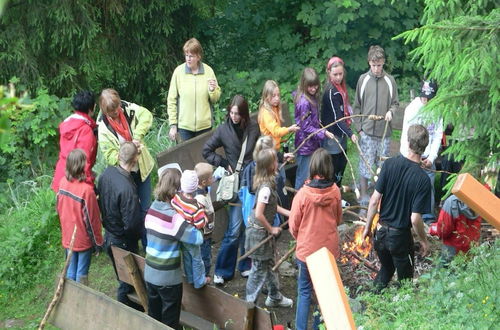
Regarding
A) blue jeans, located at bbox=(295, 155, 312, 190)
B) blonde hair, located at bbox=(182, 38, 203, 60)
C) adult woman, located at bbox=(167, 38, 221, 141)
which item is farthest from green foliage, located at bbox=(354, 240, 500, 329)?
blonde hair, located at bbox=(182, 38, 203, 60)

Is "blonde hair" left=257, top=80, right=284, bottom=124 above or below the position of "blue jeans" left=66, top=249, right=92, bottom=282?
above

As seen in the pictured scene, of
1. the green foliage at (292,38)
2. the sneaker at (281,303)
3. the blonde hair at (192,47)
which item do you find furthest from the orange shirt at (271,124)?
the green foliage at (292,38)

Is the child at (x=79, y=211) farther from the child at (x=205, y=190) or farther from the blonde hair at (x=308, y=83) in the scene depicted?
the blonde hair at (x=308, y=83)

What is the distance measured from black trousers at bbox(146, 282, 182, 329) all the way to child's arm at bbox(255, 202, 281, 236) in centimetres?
96

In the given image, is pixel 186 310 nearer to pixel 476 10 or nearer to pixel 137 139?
pixel 137 139

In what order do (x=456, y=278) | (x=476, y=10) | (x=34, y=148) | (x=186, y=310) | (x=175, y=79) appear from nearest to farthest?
(x=456, y=278)
(x=476, y=10)
(x=186, y=310)
(x=175, y=79)
(x=34, y=148)

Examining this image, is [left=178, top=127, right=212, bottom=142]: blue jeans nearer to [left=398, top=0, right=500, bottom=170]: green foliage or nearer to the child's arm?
the child's arm

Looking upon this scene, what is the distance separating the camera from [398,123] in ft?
37.8

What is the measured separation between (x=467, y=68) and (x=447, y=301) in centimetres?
167

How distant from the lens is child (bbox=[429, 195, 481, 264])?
21.8 feet

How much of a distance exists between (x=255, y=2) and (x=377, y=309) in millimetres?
8053

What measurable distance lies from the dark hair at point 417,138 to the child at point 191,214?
181 centimetres

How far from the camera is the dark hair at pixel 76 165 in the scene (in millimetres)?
6898

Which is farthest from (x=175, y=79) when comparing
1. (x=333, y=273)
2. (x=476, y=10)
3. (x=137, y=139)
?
(x=333, y=273)
